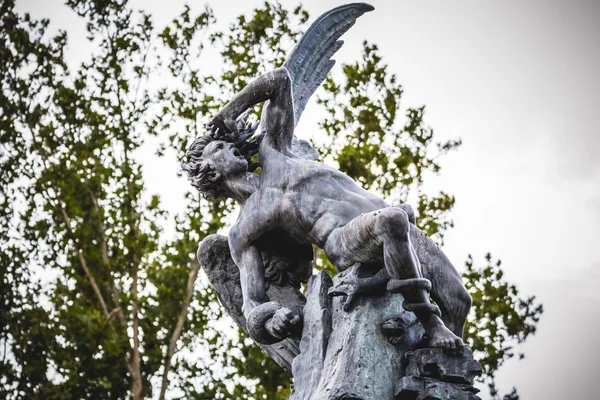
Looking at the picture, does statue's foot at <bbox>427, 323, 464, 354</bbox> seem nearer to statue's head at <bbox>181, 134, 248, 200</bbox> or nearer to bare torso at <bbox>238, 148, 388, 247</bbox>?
bare torso at <bbox>238, 148, 388, 247</bbox>

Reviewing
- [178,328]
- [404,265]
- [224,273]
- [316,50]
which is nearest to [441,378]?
[404,265]

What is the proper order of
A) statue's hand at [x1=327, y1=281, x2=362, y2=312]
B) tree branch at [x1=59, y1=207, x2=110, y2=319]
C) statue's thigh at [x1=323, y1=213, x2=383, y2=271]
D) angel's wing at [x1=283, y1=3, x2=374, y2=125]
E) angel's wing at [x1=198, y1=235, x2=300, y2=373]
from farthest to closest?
tree branch at [x1=59, y1=207, x2=110, y2=319] < angel's wing at [x1=283, y1=3, x2=374, y2=125] < angel's wing at [x1=198, y1=235, x2=300, y2=373] < statue's hand at [x1=327, y1=281, x2=362, y2=312] < statue's thigh at [x1=323, y1=213, x2=383, y2=271]

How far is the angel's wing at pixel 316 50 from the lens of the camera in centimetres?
589

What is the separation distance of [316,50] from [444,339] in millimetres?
2415

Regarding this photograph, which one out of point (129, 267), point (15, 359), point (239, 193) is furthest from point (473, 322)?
point (239, 193)

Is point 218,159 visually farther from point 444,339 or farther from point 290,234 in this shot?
point 444,339

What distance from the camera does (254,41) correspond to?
43.3ft

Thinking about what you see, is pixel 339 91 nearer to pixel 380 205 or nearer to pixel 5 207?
pixel 5 207

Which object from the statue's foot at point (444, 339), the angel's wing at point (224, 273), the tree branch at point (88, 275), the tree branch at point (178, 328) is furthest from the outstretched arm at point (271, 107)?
the tree branch at point (88, 275)

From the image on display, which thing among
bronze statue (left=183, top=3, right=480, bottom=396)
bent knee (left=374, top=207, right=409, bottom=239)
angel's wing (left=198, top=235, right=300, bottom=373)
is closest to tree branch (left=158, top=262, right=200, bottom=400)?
angel's wing (left=198, top=235, right=300, bottom=373)

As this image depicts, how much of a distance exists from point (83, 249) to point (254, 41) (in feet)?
13.0

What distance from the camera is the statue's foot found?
14.2 ft

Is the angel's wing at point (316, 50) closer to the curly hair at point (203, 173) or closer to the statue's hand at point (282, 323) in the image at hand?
the curly hair at point (203, 173)

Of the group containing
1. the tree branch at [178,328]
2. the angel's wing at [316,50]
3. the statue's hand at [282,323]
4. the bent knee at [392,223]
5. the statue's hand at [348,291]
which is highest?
the tree branch at [178,328]
